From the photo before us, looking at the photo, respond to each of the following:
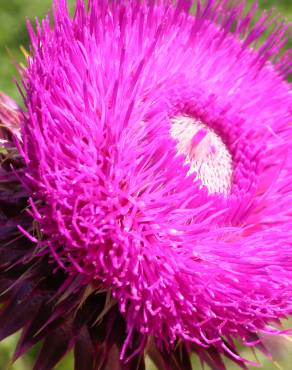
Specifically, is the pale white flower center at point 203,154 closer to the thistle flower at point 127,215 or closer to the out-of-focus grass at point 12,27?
the thistle flower at point 127,215

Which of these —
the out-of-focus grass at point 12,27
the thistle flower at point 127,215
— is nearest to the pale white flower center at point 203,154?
the thistle flower at point 127,215

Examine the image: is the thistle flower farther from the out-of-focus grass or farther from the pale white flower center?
the out-of-focus grass

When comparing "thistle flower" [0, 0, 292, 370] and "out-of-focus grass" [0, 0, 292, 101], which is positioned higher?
"out-of-focus grass" [0, 0, 292, 101]

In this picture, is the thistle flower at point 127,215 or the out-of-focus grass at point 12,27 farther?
the out-of-focus grass at point 12,27

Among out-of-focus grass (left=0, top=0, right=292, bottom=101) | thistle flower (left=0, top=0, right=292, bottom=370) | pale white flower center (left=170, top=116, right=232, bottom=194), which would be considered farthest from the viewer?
out-of-focus grass (left=0, top=0, right=292, bottom=101)

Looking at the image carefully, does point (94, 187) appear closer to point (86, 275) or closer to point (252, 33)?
point (86, 275)

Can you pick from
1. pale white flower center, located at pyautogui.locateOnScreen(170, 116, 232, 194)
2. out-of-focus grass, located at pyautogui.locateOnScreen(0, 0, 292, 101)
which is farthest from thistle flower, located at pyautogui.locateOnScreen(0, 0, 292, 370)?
out-of-focus grass, located at pyautogui.locateOnScreen(0, 0, 292, 101)

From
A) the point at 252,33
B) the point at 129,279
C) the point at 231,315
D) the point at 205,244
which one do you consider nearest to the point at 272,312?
the point at 231,315

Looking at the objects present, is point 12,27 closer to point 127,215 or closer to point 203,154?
point 203,154
